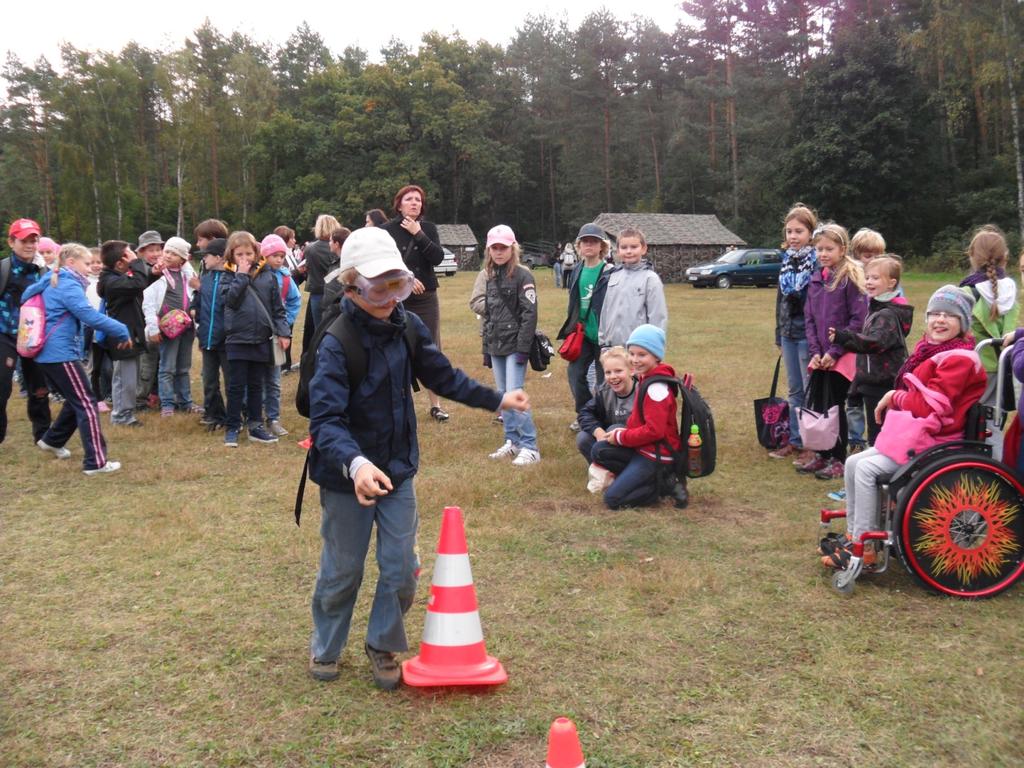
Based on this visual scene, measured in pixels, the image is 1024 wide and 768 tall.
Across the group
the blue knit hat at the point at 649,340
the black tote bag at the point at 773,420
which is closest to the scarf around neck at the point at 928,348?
the blue knit hat at the point at 649,340

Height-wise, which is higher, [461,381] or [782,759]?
[461,381]

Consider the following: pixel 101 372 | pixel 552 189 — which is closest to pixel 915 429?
pixel 101 372

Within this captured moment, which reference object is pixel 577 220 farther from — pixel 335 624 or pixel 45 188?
pixel 335 624

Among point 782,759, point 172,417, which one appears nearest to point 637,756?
point 782,759

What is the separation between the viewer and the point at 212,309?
897cm

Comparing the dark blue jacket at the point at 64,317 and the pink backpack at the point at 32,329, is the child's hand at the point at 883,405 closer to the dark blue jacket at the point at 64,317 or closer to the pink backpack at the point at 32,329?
the dark blue jacket at the point at 64,317

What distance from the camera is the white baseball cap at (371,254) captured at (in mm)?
3473

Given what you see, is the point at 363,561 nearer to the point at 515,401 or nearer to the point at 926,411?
the point at 515,401

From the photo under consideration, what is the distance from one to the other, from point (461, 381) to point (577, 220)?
61792 mm

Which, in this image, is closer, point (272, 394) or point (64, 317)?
point (64, 317)

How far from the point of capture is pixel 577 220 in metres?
64.2

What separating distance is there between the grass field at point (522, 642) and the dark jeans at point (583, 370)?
1.30m

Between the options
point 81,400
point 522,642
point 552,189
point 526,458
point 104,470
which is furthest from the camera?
point 552,189

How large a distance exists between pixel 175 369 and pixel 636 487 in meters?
6.40
